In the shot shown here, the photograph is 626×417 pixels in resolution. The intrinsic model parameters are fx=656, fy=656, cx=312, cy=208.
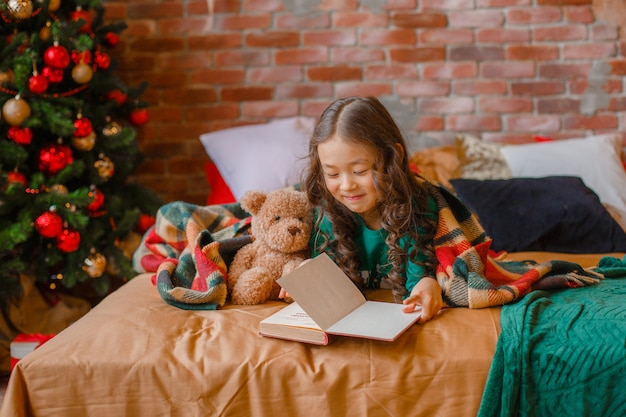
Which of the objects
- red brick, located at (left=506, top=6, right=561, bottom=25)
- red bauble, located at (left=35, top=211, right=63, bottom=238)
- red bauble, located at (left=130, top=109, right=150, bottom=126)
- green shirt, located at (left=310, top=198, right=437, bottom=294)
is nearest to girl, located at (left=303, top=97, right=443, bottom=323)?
green shirt, located at (left=310, top=198, right=437, bottom=294)

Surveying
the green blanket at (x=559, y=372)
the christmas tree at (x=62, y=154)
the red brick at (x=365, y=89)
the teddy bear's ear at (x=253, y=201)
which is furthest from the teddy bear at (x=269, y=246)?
the red brick at (x=365, y=89)

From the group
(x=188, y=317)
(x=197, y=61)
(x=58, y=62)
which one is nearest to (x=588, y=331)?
(x=188, y=317)

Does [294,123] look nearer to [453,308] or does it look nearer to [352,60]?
[352,60]

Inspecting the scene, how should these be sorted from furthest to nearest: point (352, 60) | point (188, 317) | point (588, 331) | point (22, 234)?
point (352, 60), point (22, 234), point (188, 317), point (588, 331)

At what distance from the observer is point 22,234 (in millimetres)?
2086

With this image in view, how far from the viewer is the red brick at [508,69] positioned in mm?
2852

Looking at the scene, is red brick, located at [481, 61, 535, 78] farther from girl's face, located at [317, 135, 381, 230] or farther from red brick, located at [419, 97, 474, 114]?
girl's face, located at [317, 135, 381, 230]

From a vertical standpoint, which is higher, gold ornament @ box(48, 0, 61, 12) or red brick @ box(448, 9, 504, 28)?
gold ornament @ box(48, 0, 61, 12)

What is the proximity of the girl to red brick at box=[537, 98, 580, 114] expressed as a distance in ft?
4.68

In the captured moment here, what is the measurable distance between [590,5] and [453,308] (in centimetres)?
185

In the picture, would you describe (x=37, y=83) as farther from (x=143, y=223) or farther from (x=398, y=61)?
(x=398, y=61)

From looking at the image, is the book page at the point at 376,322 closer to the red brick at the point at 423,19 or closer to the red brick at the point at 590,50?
the red brick at the point at 423,19

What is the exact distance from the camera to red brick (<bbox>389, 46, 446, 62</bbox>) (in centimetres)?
286

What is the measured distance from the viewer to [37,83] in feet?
6.99
